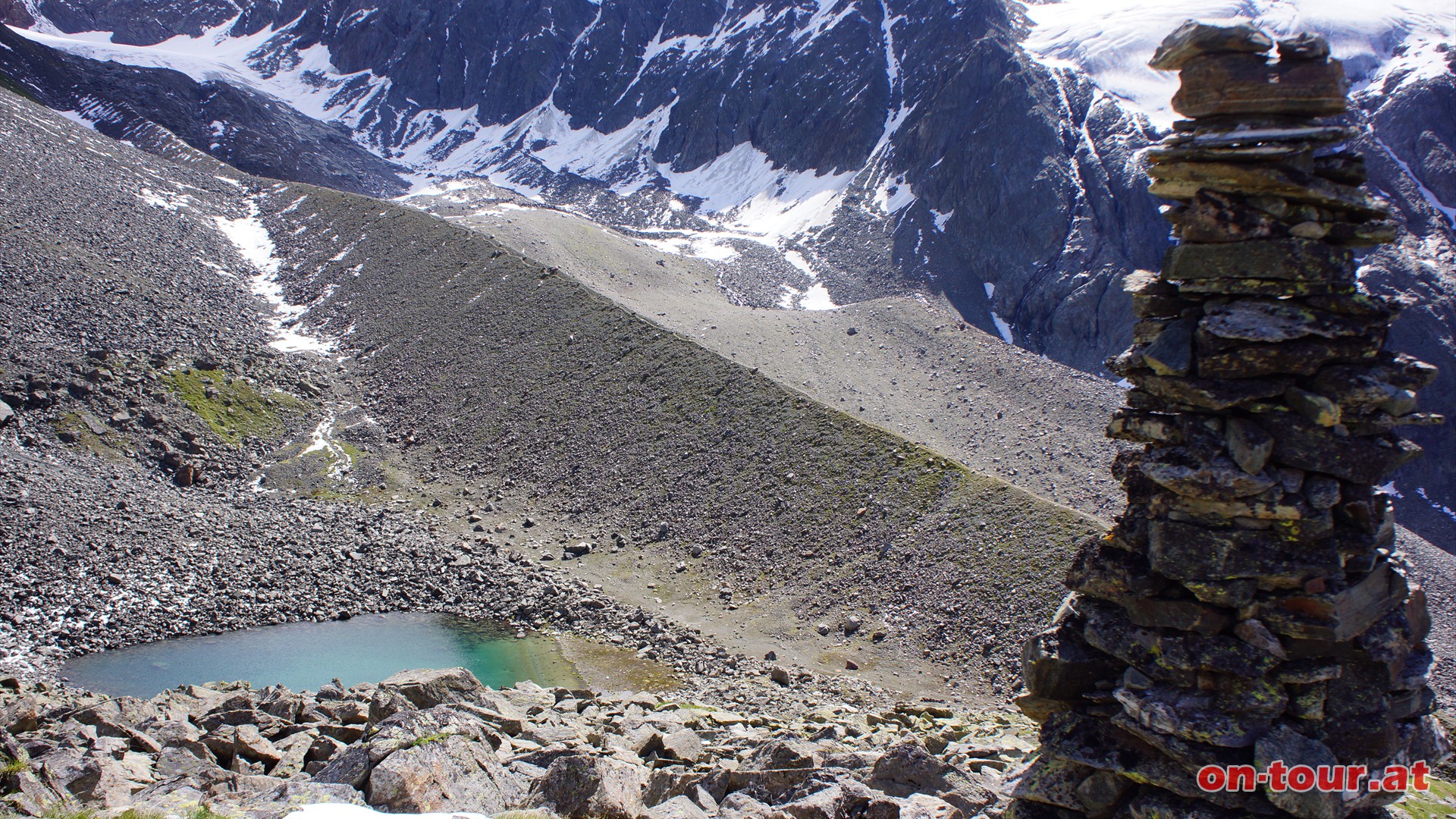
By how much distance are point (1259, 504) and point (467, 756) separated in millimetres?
13146

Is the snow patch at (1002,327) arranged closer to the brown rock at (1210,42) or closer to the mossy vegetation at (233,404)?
the mossy vegetation at (233,404)

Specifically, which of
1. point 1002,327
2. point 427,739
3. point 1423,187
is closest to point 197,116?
point 1002,327

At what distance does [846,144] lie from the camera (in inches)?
5153

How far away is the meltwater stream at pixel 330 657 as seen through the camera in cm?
3188

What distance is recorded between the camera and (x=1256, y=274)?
11.1 metres

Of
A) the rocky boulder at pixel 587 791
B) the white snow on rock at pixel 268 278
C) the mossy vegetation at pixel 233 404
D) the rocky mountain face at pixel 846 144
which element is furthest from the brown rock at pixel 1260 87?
the rocky mountain face at pixel 846 144

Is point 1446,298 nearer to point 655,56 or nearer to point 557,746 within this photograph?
point 557,746

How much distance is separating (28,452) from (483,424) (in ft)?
71.1

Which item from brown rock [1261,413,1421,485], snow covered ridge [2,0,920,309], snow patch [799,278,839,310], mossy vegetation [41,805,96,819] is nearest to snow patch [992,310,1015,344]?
snow covered ridge [2,0,920,309]

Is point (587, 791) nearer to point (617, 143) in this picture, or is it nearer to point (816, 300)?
point (816, 300)

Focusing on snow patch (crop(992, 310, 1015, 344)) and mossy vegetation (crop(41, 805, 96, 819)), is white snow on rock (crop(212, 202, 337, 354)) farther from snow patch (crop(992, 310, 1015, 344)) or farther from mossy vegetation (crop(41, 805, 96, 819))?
snow patch (crop(992, 310, 1015, 344))

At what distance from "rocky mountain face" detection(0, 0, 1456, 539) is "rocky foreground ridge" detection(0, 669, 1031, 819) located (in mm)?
65748

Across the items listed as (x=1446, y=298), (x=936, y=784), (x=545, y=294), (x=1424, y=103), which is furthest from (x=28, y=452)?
(x=1424, y=103)

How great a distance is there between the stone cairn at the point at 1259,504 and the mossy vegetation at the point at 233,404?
166ft
